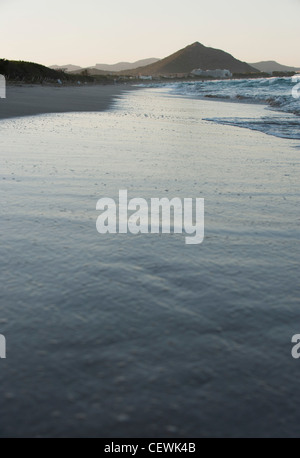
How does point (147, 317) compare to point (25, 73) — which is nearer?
point (147, 317)

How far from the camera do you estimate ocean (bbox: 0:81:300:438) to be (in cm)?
158

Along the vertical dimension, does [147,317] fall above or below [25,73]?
below

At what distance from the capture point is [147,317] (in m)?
2.21

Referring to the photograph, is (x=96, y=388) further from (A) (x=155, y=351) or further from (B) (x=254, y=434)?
(B) (x=254, y=434)

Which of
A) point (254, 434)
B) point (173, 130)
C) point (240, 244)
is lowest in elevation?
point (254, 434)

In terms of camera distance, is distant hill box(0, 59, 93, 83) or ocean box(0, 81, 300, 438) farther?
distant hill box(0, 59, 93, 83)

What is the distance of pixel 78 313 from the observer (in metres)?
2.21

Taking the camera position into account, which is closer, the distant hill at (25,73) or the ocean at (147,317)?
the ocean at (147,317)

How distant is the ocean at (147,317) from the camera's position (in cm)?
158

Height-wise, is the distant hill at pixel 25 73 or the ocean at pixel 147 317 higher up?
the distant hill at pixel 25 73

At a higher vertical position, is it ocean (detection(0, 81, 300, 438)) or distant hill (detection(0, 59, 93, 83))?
distant hill (detection(0, 59, 93, 83))

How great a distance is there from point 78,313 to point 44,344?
0.30 metres

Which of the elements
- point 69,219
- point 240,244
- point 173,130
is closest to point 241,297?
point 240,244

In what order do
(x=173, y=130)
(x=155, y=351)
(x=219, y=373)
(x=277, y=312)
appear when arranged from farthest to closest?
(x=173, y=130) → (x=277, y=312) → (x=155, y=351) → (x=219, y=373)
